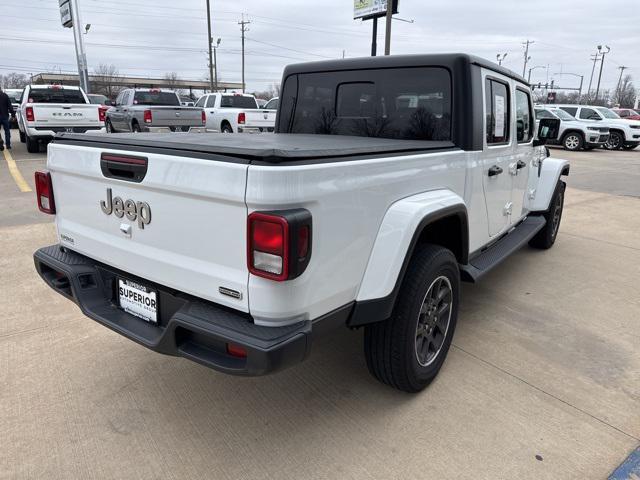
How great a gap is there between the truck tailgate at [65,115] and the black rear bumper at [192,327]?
11.3 meters

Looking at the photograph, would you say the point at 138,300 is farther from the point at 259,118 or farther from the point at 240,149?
the point at 259,118

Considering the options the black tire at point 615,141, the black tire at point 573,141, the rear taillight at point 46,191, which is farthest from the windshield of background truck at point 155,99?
the black tire at point 615,141

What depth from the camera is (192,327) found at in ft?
6.57

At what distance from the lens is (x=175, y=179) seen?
2053 mm

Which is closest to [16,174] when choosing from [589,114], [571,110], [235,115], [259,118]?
[235,115]

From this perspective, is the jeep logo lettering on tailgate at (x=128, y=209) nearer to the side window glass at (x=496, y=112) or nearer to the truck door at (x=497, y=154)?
the truck door at (x=497, y=154)

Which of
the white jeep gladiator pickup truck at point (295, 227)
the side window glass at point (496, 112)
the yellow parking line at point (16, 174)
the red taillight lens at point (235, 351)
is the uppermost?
the side window glass at point (496, 112)

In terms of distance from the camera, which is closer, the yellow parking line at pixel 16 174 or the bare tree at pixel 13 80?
the yellow parking line at pixel 16 174

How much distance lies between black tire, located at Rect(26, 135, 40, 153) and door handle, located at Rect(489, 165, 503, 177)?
13.2m

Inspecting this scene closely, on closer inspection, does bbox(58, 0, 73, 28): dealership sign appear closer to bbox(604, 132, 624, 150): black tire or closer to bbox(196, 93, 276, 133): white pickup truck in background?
bbox(196, 93, 276, 133): white pickup truck in background

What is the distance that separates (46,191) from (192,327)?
156cm

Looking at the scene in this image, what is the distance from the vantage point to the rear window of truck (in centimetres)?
328

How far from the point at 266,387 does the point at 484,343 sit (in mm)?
1602

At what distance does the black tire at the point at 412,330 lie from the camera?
252cm
